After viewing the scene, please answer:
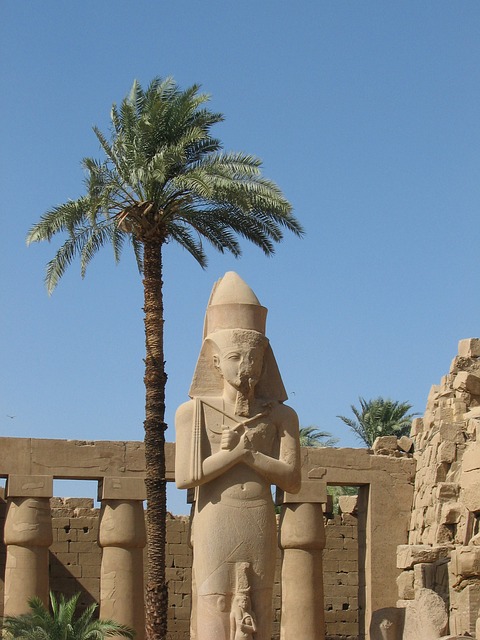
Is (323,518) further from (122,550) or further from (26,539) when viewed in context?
(26,539)

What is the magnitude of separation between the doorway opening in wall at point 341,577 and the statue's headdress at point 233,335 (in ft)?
39.4

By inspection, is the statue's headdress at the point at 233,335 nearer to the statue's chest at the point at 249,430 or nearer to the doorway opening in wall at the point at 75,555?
the statue's chest at the point at 249,430

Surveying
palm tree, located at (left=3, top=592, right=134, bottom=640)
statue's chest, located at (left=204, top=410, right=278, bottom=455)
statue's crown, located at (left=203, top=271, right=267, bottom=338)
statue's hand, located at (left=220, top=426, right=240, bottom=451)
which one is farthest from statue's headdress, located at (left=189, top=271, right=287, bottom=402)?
palm tree, located at (left=3, top=592, right=134, bottom=640)

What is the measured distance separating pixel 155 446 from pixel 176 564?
4600 millimetres

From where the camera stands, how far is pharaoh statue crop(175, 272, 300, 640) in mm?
8914

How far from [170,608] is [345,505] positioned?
381 cm

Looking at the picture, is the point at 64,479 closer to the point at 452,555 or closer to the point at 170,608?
the point at 170,608

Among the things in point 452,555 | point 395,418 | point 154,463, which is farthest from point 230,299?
point 395,418

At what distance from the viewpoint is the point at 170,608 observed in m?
20.7

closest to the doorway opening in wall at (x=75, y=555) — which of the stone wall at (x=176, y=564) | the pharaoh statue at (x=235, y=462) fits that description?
the stone wall at (x=176, y=564)

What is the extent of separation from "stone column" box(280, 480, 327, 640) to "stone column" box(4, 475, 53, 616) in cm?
356

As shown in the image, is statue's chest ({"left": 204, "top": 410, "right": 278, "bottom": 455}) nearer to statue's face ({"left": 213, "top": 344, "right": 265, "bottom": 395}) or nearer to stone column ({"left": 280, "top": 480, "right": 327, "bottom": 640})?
statue's face ({"left": 213, "top": 344, "right": 265, "bottom": 395})

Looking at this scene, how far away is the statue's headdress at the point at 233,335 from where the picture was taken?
959 centimetres

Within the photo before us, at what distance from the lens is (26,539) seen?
55.9 feet
